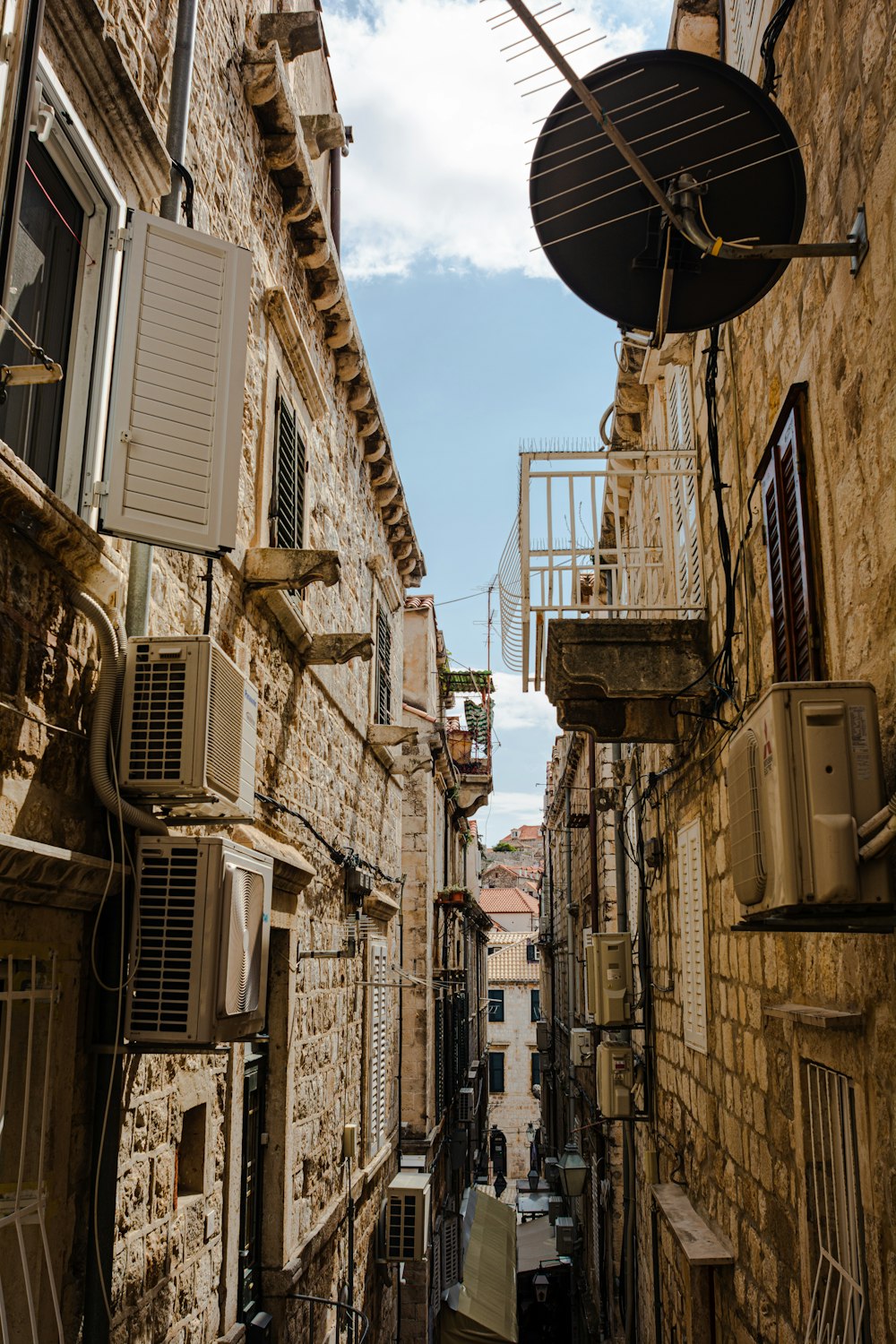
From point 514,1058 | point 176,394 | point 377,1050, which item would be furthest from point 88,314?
point 514,1058

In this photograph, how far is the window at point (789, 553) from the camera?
4.25m

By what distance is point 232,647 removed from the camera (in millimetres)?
6016

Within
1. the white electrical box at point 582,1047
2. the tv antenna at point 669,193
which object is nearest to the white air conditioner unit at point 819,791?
the tv antenna at point 669,193

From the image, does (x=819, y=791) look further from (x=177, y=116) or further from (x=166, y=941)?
(x=177, y=116)

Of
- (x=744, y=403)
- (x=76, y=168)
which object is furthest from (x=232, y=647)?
(x=744, y=403)

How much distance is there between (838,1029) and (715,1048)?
120 inches

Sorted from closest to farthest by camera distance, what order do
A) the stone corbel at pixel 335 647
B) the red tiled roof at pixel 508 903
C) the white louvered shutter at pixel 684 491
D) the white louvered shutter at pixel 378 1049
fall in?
the white louvered shutter at pixel 684 491 < the stone corbel at pixel 335 647 < the white louvered shutter at pixel 378 1049 < the red tiled roof at pixel 508 903

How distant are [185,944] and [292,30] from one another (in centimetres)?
582

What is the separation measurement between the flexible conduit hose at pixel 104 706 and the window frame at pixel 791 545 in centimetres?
264

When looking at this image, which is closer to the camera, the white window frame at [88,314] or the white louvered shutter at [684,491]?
the white window frame at [88,314]

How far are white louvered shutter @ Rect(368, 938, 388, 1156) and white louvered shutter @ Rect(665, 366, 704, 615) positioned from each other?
16.1 ft

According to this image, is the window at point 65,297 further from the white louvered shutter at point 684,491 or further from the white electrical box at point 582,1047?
the white electrical box at point 582,1047

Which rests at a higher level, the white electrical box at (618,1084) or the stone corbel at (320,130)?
the stone corbel at (320,130)

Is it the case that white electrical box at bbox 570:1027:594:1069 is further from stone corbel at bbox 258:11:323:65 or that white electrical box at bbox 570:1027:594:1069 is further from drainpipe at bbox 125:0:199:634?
stone corbel at bbox 258:11:323:65
